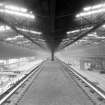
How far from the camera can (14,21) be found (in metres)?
11.1

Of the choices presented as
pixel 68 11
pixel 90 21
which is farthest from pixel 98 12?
pixel 68 11

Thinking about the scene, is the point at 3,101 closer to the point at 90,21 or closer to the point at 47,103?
the point at 47,103

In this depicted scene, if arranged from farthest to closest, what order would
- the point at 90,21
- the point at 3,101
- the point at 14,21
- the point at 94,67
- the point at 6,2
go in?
the point at 94,67
the point at 90,21
the point at 14,21
the point at 6,2
the point at 3,101

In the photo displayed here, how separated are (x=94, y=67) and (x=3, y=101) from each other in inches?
485

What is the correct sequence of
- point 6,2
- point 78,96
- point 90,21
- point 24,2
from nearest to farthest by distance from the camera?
point 78,96 < point 24,2 < point 6,2 < point 90,21

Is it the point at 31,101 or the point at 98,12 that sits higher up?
the point at 98,12

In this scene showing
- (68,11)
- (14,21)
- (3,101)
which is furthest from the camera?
(14,21)

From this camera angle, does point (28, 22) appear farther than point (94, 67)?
No

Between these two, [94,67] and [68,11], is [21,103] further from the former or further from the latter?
[94,67]

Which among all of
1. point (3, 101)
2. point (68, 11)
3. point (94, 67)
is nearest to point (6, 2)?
point (68, 11)

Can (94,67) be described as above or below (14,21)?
below

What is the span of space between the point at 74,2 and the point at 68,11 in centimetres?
103

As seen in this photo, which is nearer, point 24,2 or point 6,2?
point 24,2

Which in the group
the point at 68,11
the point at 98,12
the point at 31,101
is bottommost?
the point at 31,101
